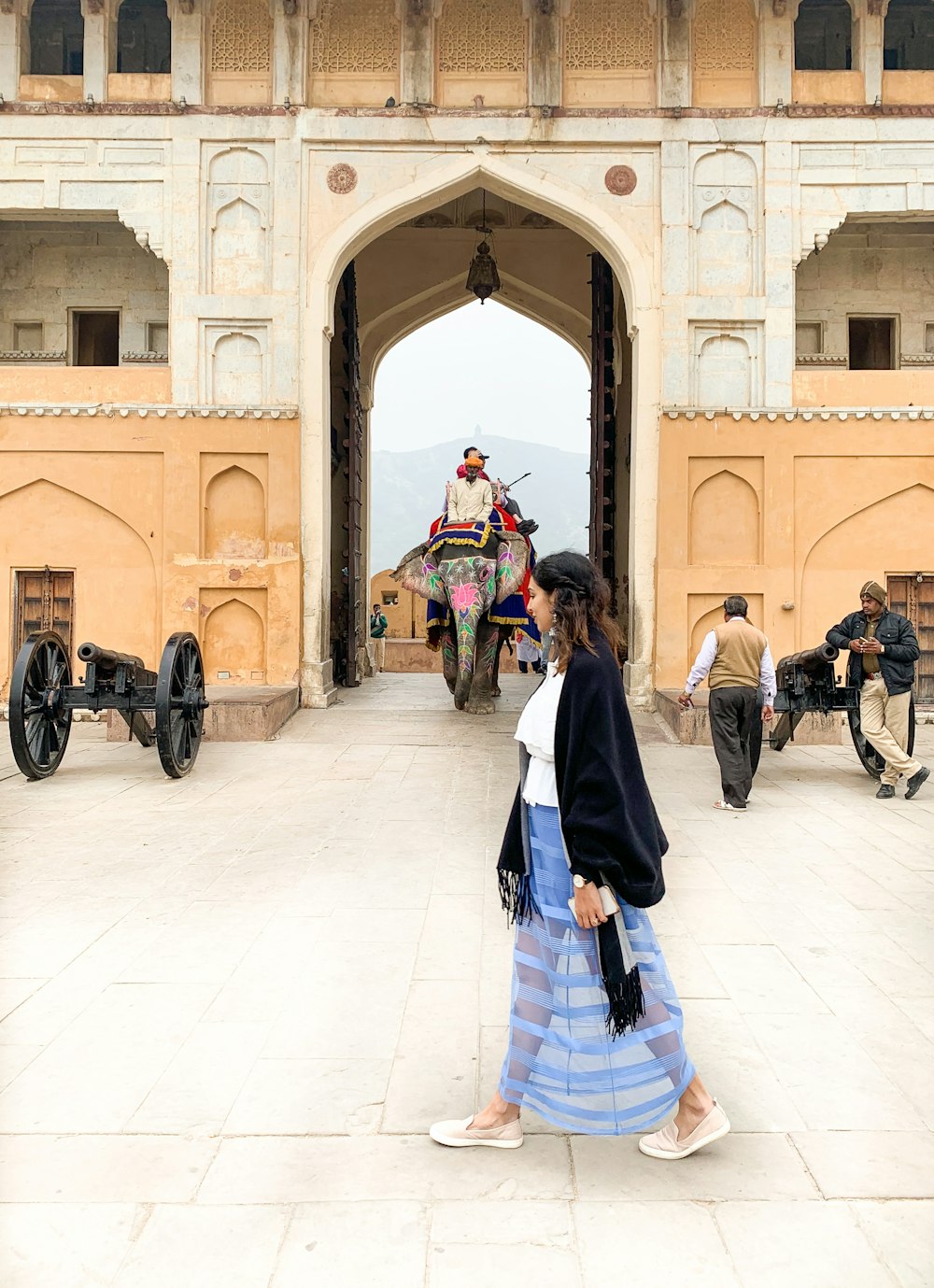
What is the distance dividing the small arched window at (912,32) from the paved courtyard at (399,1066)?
12227mm

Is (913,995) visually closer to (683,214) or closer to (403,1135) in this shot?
(403,1135)

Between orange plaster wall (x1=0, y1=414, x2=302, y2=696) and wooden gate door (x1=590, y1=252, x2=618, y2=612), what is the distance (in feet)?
15.6

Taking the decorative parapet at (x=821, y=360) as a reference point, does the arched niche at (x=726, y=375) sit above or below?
below

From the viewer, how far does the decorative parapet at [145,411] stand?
12969 millimetres

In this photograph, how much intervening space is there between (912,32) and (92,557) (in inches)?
508

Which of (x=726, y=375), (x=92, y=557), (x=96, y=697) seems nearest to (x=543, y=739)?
(x=96, y=697)

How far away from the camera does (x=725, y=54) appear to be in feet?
43.5

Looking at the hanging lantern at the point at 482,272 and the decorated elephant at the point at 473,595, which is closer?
the decorated elephant at the point at 473,595

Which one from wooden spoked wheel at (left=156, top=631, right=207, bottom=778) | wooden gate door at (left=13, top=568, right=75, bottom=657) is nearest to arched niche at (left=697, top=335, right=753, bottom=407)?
wooden spoked wheel at (left=156, top=631, right=207, bottom=778)

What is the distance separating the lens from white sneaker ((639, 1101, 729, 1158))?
2.80 meters

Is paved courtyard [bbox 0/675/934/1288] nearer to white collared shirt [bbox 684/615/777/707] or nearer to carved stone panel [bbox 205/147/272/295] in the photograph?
white collared shirt [bbox 684/615/777/707]

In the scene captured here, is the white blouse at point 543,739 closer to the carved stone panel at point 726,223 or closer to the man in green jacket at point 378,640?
the carved stone panel at point 726,223

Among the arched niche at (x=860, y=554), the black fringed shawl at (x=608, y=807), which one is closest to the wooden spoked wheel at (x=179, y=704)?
the black fringed shawl at (x=608, y=807)

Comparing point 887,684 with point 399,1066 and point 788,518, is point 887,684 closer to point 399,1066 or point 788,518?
point 788,518
